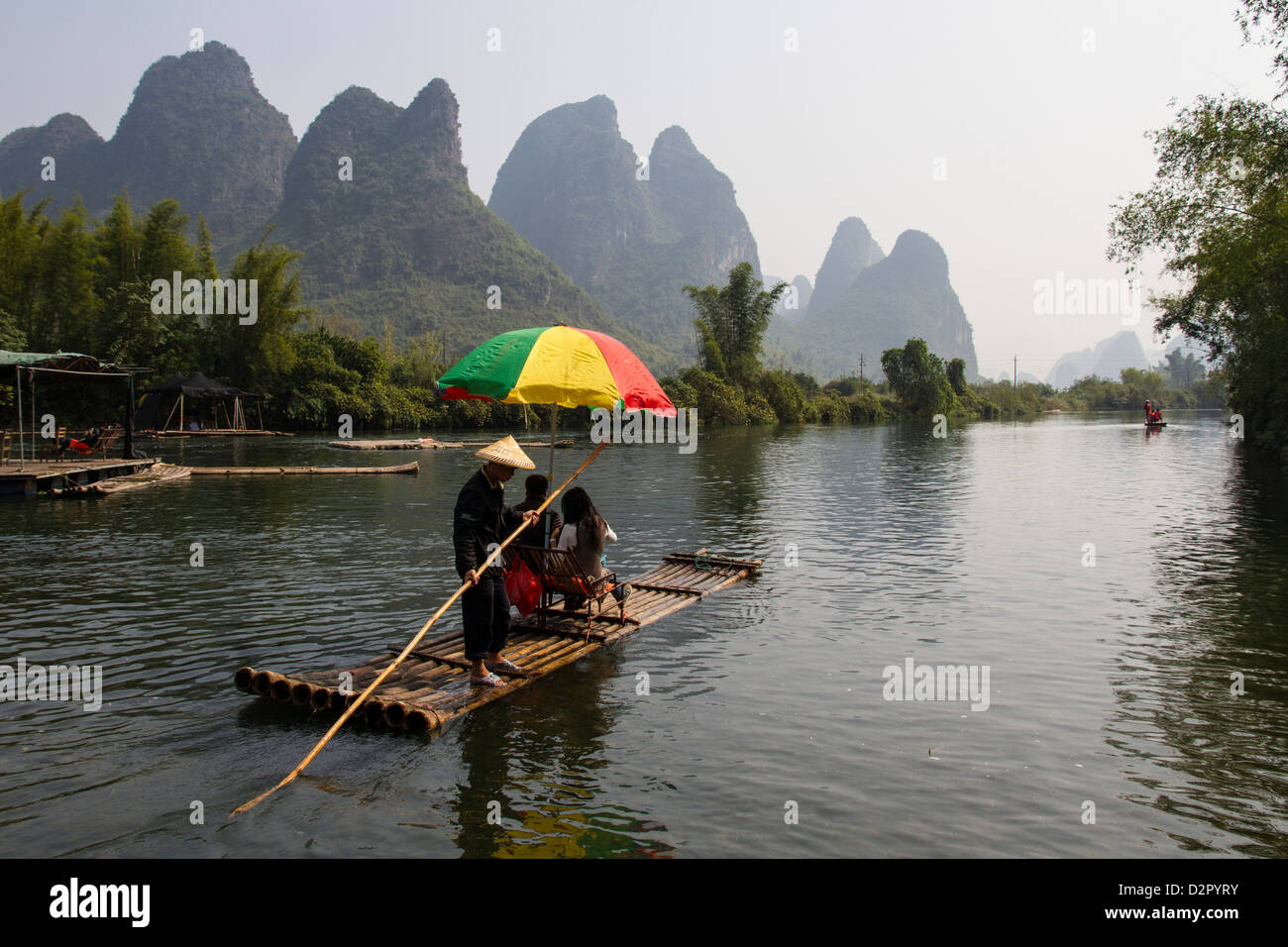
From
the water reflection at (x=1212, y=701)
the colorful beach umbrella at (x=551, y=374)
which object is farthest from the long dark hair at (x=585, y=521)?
the water reflection at (x=1212, y=701)

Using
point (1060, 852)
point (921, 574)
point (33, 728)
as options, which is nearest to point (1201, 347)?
point (921, 574)

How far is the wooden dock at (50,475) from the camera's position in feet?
72.0

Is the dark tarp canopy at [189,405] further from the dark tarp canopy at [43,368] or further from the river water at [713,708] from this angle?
the river water at [713,708]

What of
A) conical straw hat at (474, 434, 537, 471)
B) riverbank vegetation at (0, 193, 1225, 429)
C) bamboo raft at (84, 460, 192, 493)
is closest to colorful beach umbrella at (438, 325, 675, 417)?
conical straw hat at (474, 434, 537, 471)

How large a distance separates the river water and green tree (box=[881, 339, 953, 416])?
9398 centimetres

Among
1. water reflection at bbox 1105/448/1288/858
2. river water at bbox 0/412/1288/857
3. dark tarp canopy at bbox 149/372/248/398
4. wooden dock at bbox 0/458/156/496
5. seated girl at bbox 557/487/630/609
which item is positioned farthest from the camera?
dark tarp canopy at bbox 149/372/248/398

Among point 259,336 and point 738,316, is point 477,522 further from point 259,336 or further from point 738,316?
point 738,316

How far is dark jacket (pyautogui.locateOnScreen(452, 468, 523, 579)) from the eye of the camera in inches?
296

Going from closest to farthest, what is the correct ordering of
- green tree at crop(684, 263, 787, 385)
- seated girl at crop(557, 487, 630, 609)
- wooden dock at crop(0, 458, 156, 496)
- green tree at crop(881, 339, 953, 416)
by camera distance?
seated girl at crop(557, 487, 630, 609) < wooden dock at crop(0, 458, 156, 496) < green tree at crop(684, 263, 787, 385) < green tree at crop(881, 339, 953, 416)

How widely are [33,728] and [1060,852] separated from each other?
826cm

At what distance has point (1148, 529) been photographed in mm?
18594

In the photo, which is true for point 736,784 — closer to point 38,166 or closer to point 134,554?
point 134,554

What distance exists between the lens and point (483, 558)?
25.7ft

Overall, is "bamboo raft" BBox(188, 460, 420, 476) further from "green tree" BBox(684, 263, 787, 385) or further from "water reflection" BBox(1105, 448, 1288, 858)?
"green tree" BBox(684, 263, 787, 385)
